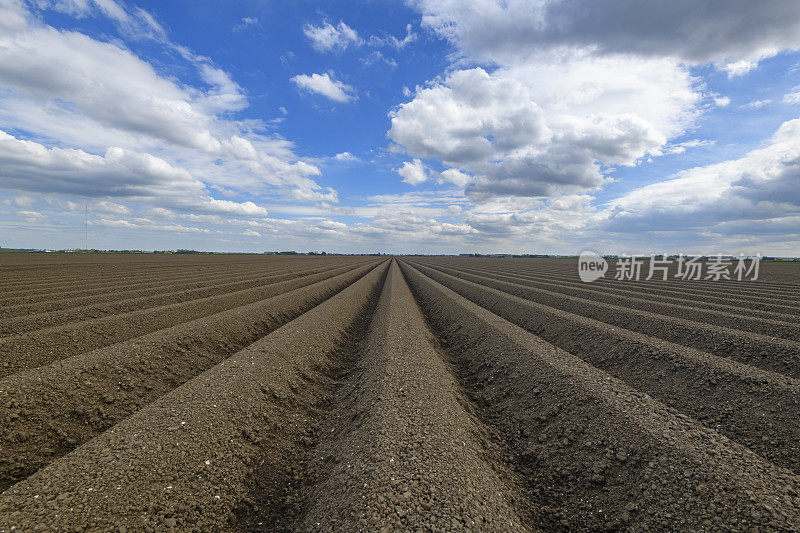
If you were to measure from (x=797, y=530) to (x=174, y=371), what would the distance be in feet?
35.4

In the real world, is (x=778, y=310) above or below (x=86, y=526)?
above

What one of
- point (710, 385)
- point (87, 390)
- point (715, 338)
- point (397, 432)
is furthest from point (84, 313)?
point (715, 338)

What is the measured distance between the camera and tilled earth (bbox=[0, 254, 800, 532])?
156 inches

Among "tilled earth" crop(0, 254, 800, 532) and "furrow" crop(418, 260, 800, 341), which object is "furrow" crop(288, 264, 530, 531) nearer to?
"tilled earth" crop(0, 254, 800, 532)

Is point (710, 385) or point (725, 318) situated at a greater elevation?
point (725, 318)

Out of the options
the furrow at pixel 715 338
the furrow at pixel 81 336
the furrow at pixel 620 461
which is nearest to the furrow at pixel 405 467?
the furrow at pixel 620 461

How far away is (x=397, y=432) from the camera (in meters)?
5.30

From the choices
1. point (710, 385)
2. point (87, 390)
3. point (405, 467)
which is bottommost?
point (87, 390)

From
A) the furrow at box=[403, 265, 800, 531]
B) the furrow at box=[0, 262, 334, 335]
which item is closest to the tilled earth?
the furrow at box=[403, 265, 800, 531]

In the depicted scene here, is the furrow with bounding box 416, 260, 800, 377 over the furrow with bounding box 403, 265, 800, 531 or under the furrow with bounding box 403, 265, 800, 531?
over

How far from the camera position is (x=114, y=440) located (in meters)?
4.91

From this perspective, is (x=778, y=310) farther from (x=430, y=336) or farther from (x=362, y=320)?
(x=362, y=320)

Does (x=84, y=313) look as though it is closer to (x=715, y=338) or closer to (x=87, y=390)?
(x=87, y=390)

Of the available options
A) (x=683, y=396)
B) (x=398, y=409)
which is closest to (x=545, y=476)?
(x=398, y=409)
